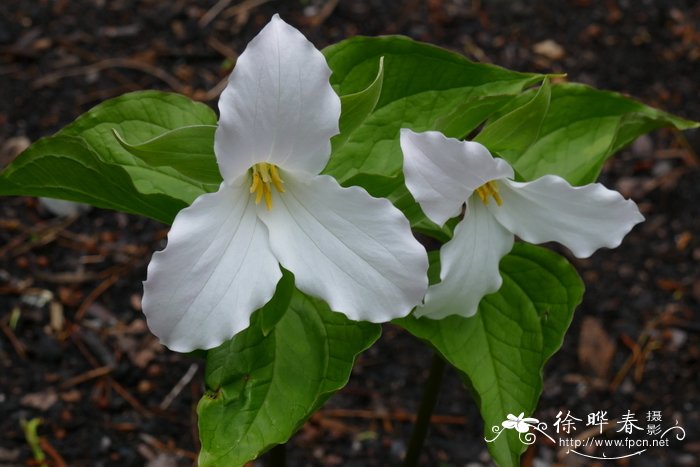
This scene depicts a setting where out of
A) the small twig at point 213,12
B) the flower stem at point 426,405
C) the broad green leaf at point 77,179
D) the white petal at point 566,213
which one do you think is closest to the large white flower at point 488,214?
the white petal at point 566,213

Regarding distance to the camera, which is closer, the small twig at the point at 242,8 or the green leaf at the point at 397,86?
the green leaf at the point at 397,86

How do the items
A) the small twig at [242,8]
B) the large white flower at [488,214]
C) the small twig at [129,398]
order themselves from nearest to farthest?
the large white flower at [488,214] → the small twig at [129,398] → the small twig at [242,8]

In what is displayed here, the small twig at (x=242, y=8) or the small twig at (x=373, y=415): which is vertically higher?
the small twig at (x=242, y=8)

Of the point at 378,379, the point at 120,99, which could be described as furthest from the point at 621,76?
the point at 120,99

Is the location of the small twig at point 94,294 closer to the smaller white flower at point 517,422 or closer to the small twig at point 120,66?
the small twig at point 120,66

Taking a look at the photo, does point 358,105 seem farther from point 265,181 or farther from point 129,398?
point 129,398

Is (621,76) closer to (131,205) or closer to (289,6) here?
(289,6)

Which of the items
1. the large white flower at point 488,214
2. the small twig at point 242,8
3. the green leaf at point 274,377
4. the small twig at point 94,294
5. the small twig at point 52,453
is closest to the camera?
the large white flower at point 488,214

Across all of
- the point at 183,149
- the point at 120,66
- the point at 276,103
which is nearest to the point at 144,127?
the point at 183,149
